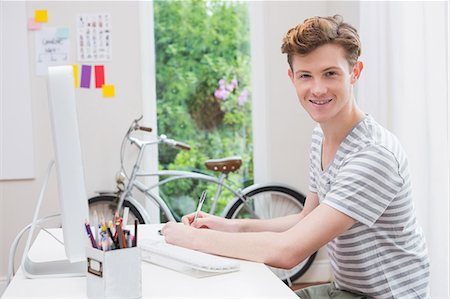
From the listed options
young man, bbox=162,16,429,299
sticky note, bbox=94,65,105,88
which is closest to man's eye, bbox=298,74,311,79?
young man, bbox=162,16,429,299

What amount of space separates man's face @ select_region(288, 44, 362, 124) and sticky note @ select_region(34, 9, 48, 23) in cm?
238

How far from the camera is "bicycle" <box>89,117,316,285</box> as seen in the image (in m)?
3.70

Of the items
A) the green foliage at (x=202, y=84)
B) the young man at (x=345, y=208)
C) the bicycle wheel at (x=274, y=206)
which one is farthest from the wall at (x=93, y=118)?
the young man at (x=345, y=208)

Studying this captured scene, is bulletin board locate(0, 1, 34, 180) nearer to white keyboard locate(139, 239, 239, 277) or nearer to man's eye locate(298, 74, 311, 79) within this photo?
white keyboard locate(139, 239, 239, 277)

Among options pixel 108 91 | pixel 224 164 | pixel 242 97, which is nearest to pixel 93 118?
pixel 108 91

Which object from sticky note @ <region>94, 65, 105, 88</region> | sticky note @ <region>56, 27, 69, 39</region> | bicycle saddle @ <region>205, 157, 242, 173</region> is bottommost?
bicycle saddle @ <region>205, 157, 242, 173</region>

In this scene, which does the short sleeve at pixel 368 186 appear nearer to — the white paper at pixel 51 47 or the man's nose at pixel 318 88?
the man's nose at pixel 318 88

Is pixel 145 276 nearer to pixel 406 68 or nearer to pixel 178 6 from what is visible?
pixel 406 68

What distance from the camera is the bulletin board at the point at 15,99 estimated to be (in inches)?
147

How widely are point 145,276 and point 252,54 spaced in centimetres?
271

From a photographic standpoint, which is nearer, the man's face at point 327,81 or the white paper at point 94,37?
the man's face at point 327,81

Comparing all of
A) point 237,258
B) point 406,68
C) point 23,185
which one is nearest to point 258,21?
point 406,68

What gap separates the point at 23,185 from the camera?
12.5 feet

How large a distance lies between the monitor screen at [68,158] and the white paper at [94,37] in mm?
2376
